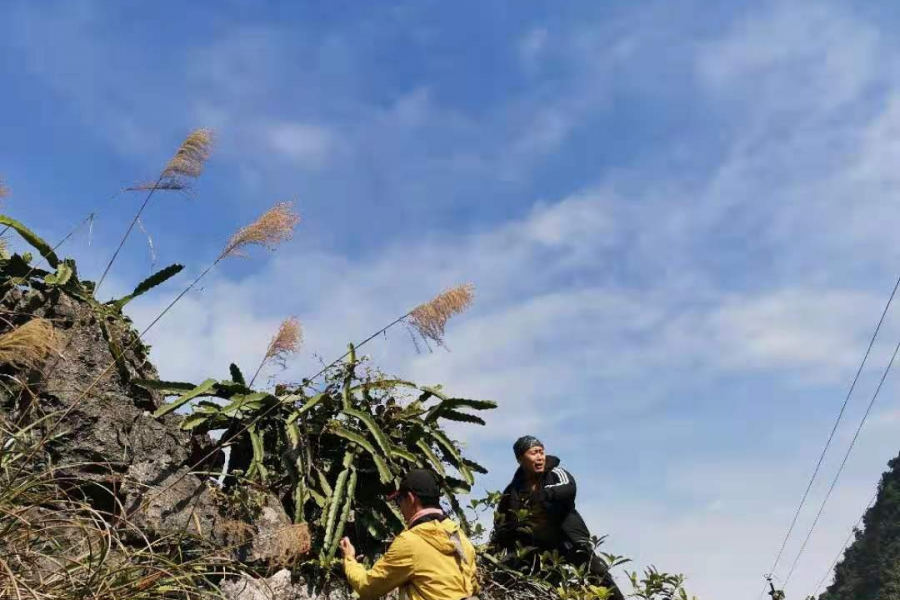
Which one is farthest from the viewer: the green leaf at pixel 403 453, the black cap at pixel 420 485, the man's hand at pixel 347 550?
the green leaf at pixel 403 453

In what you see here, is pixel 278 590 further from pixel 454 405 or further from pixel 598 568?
pixel 598 568

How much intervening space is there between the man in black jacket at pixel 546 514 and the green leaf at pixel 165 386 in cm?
253

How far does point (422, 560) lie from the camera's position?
4426mm

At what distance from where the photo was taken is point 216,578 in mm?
5133

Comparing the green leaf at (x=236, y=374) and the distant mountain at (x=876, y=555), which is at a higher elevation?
the distant mountain at (x=876, y=555)

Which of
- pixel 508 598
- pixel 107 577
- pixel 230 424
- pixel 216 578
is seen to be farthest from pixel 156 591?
pixel 508 598

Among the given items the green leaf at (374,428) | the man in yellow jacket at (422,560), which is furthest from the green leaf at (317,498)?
the man in yellow jacket at (422,560)

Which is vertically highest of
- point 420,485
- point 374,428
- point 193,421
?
point 193,421

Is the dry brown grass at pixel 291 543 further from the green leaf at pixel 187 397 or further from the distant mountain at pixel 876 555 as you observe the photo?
the distant mountain at pixel 876 555

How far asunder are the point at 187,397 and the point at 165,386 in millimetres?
216

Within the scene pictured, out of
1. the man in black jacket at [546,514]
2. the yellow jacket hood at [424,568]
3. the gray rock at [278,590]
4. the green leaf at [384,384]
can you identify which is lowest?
the yellow jacket hood at [424,568]

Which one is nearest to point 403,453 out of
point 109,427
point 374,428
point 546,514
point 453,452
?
point 374,428

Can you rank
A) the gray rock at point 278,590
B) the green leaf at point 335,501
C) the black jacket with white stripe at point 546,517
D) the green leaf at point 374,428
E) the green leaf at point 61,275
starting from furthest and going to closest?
1. the black jacket with white stripe at point 546,517
2. the green leaf at point 374,428
3. the green leaf at point 61,275
4. the green leaf at point 335,501
5. the gray rock at point 278,590

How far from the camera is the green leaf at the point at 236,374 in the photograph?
6326 mm
